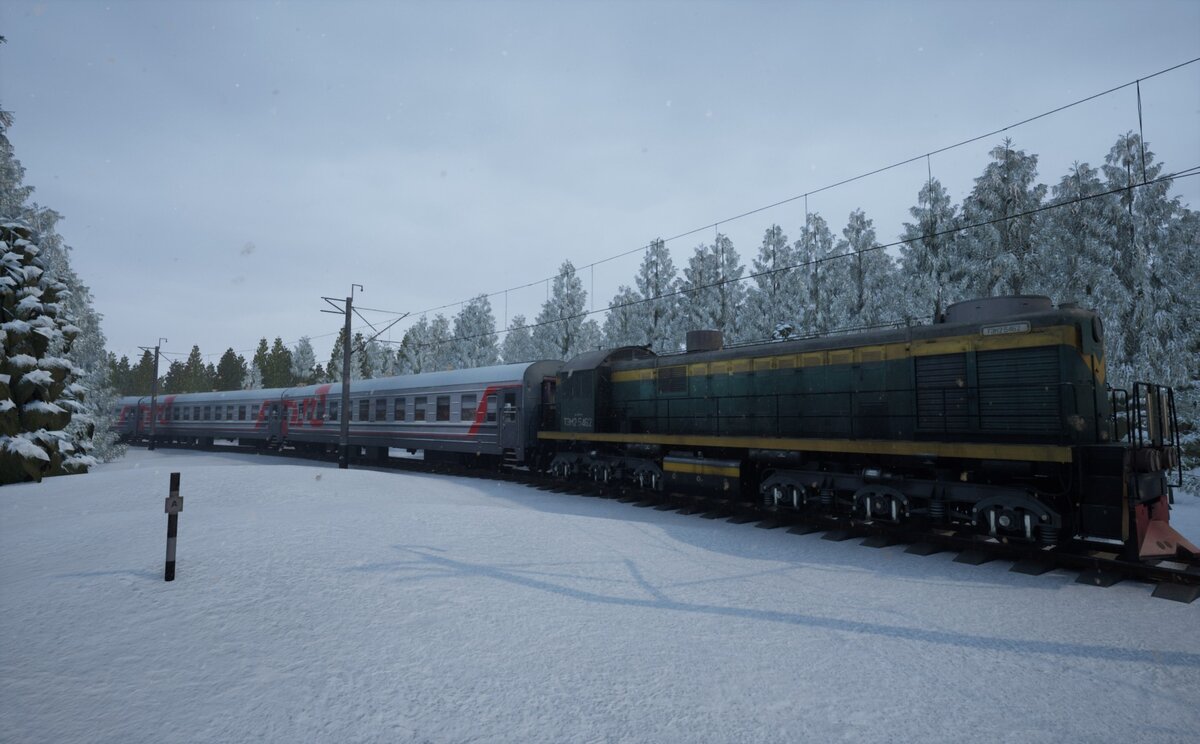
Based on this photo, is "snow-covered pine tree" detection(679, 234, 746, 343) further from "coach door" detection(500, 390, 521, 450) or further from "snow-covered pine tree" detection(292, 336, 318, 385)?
"snow-covered pine tree" detection(292, 336, 318, 385)

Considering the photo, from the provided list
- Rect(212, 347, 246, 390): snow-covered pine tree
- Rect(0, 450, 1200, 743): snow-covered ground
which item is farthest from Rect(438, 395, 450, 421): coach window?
Rect(212, 347, 246, 390): snow-covered pine tree

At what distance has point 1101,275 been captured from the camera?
2280cm

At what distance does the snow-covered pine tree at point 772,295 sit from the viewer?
36906 millimetres

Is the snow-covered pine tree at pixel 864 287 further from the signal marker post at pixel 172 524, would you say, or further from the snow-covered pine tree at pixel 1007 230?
Result: the signal marker post at pixel 172 524

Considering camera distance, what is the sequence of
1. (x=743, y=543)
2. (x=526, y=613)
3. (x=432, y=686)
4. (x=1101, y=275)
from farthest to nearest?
(x=1101, y=275), (x=743, y=543), (x=526, y=613), (x=432, y=686)

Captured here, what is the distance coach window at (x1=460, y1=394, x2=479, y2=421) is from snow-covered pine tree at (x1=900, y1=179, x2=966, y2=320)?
20.8 metres

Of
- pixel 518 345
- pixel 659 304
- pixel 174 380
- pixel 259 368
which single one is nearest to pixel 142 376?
pixel 174 380

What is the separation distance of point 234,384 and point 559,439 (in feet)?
395

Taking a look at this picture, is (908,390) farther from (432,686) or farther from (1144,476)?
(432,686)

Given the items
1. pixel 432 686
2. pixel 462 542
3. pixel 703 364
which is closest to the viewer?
pixel 432 686

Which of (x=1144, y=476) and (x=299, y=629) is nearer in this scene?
(x=299, y=629)

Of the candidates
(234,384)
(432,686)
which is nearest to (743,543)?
(432,686)

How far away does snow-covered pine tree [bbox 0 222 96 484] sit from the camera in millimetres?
17453

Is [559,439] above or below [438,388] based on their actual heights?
below
